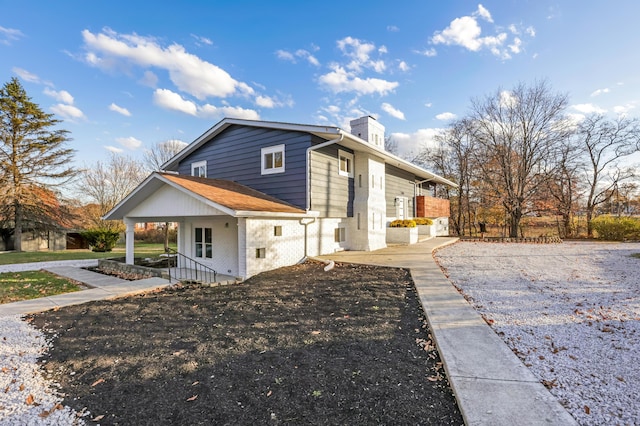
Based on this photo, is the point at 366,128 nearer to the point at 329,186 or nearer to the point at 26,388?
the point at 329,186

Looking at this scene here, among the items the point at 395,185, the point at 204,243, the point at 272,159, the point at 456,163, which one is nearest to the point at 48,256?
the point at 204,243

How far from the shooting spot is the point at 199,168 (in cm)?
1344

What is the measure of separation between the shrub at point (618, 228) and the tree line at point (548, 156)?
82.0 inches

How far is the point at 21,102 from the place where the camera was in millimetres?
Answer: 19719

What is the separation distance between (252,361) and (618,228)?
22.5 metres

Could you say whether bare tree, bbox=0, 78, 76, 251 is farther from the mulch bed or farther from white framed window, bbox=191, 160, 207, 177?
the mulch bed

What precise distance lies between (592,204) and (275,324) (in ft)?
88.0

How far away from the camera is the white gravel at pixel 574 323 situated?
2.68 metres

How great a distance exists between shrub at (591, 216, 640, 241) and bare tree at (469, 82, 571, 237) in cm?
426

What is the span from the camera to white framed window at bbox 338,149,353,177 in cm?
1183

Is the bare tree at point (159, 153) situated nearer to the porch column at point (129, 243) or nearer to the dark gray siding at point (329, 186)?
the porch column at point (129, 243)

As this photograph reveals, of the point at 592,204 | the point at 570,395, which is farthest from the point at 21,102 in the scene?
the point at 592,204

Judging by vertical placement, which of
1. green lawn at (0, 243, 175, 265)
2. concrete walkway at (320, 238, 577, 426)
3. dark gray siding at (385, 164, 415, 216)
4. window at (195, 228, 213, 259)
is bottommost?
green lawn at (0, 243, 175, 265)

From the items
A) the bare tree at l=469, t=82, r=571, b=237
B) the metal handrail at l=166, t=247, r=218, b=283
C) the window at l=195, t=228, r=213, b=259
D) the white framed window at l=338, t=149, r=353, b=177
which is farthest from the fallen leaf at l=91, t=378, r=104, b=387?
the bare tree at l=469, t=82, r=571, b=237
